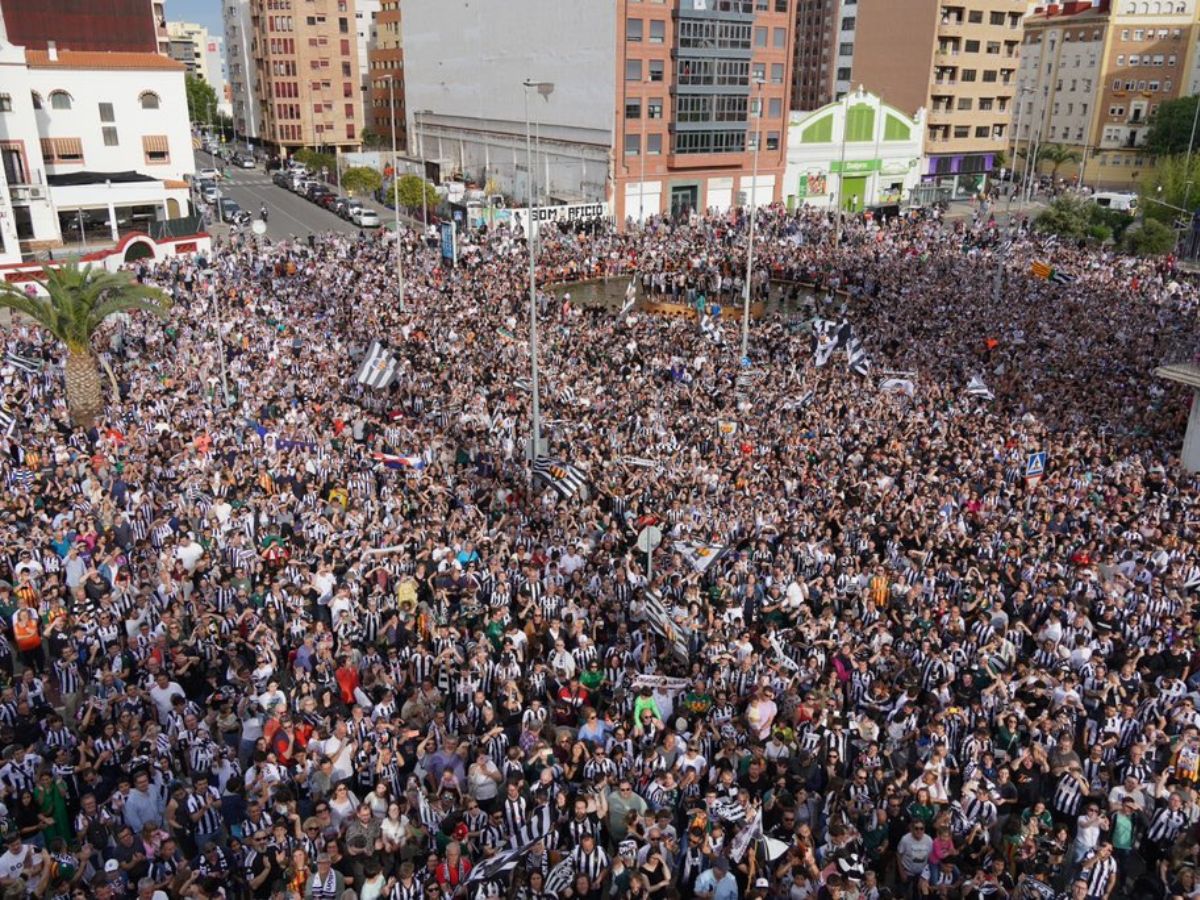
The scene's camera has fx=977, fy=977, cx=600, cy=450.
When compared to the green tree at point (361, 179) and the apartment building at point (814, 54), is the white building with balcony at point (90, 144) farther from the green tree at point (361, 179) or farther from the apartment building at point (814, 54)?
the apartment building at point (814, 54)

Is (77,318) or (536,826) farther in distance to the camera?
(77,318)

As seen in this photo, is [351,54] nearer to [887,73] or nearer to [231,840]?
[887,73]

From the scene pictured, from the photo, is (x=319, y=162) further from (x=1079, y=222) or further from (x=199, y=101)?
(x=1079, y=222)

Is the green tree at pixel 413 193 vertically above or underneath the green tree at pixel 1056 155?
underneath

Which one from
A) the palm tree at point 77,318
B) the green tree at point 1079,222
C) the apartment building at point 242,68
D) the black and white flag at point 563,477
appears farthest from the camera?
the apartment building at point 242,68

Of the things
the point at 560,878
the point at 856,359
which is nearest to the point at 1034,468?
the point at 856,359

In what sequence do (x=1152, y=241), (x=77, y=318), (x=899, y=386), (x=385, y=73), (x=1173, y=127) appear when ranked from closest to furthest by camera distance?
(x=77, y=318) < (x=899, y=386) < (x=1152, y=241) < (x=1173, y=127) < (x=385, y=73)

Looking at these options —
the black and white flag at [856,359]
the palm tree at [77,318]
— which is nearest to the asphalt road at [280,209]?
the palm tree at [77,318]
